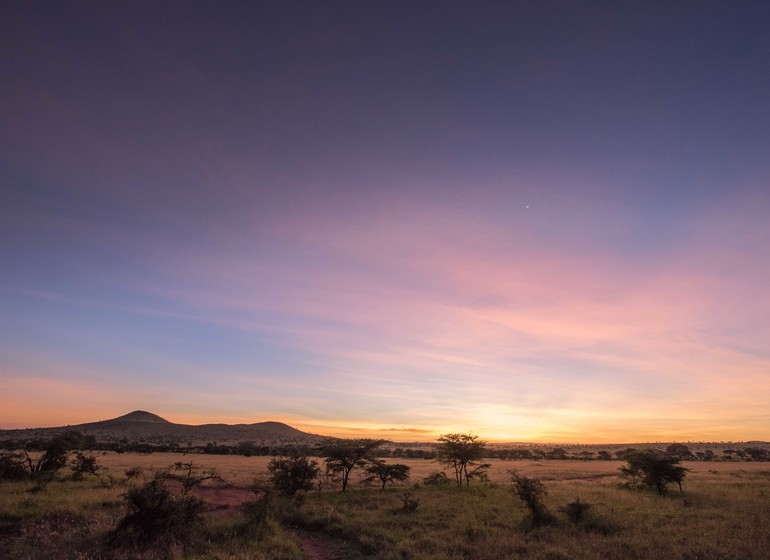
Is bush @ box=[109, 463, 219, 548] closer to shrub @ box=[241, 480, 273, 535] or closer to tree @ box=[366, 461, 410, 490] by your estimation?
shrub @ box=[241, 480, 273, 535]

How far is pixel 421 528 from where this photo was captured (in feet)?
69.0

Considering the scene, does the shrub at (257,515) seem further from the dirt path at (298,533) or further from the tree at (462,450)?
the tree at (462,450)

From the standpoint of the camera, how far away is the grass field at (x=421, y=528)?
15.9m

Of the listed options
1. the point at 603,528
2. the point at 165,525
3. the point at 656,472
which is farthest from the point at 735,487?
the point at 165,525

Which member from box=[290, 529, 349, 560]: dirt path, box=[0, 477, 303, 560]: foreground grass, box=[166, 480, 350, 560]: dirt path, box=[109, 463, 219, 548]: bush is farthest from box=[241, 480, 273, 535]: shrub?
box=[109, 463, 219, 548]: bush

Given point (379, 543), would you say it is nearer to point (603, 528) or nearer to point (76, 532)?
point (603, 528)

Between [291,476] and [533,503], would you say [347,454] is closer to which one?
[291,476]

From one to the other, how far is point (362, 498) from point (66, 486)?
2036 cm

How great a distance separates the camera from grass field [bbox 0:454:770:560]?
15859 millimetres

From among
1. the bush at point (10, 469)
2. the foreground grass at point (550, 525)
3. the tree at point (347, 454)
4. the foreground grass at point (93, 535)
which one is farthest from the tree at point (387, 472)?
the bush at point (10, 469)

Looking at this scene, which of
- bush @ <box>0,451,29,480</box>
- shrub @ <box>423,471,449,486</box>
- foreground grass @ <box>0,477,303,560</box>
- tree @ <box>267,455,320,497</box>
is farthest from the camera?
shrub @ <box>423,471,449,486</box>

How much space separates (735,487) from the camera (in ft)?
113

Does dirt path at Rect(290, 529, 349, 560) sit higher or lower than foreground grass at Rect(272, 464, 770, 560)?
lower

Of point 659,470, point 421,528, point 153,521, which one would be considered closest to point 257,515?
point 153,521
